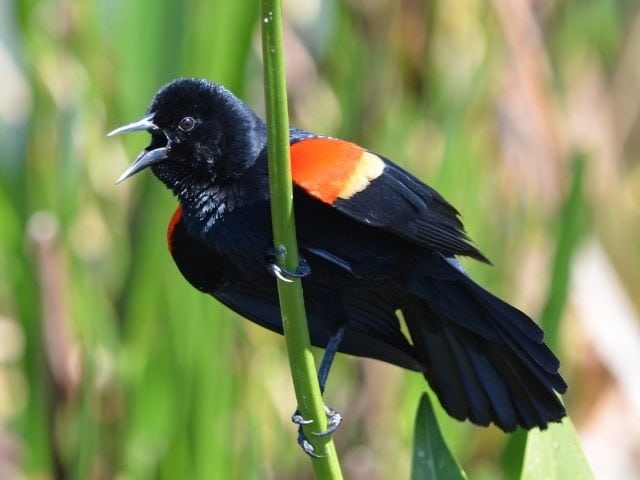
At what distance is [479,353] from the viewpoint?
1226mm

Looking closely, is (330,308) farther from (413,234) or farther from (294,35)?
(294,35)

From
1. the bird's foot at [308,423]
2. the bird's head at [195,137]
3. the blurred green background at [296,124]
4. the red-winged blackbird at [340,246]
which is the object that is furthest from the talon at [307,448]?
the blurred green background at [296,124]

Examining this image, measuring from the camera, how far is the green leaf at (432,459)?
88 centimetres

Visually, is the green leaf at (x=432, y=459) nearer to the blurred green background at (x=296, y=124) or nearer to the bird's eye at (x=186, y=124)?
the bird's eye at (x=186, y=124)

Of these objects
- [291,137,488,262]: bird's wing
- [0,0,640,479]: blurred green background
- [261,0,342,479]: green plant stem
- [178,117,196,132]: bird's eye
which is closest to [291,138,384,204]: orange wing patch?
[291,137,488,262]: bird's wing

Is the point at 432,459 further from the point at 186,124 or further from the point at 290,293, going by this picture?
the point at 186,124

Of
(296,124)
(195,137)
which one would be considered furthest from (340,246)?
(296,124)

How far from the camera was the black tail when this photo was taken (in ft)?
3.55

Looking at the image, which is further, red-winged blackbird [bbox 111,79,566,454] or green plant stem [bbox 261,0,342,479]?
red-winged blackbird [bbox 111,79,566,454]

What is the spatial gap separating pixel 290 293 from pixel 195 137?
37 centimetres

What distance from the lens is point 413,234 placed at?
1.08 metres

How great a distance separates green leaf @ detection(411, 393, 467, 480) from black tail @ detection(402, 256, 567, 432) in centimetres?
15

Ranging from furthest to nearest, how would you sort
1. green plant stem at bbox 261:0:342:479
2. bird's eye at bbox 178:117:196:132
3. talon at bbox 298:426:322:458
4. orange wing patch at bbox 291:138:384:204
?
bird's eye at bbox 178:117:196:132 → orange wing patch at bbox 291:138:384:204 → talon at bbox 298:426:322:458 → green plant stem at bbox 261:0:342:479

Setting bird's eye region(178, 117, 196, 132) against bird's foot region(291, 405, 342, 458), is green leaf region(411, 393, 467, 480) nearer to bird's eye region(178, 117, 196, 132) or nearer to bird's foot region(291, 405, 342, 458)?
bird's foot region(291, 405, 342, 458)
